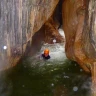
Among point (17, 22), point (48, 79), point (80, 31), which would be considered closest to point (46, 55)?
point (48, 79)

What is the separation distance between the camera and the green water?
7000 millimetres

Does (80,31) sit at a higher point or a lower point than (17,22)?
lower

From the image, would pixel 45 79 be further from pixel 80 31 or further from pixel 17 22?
pixel 17 22

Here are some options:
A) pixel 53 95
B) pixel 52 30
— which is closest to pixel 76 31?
pixel 53 95

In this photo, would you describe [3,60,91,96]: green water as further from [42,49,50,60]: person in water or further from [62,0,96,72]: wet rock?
[62,0,96,72]: wet rock

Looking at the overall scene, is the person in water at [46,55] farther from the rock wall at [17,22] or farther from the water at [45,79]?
the rock wall at [17,22]

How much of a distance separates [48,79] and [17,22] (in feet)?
6.13

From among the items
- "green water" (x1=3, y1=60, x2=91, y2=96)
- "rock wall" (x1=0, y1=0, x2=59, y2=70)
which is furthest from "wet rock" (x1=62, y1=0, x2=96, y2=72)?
"rock wall" (x1=0, y1=0, x2=59, y2=70)

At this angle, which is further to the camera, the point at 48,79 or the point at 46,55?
the point at 46,55

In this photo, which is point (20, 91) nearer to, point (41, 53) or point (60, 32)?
point (41, 53)

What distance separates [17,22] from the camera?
7.03m

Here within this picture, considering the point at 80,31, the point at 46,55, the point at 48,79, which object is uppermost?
the point at 80,31

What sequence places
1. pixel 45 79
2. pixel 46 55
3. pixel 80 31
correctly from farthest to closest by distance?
pixel 46 55
pixel 45 79
pixel 80 31

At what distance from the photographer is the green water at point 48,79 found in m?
7.00
